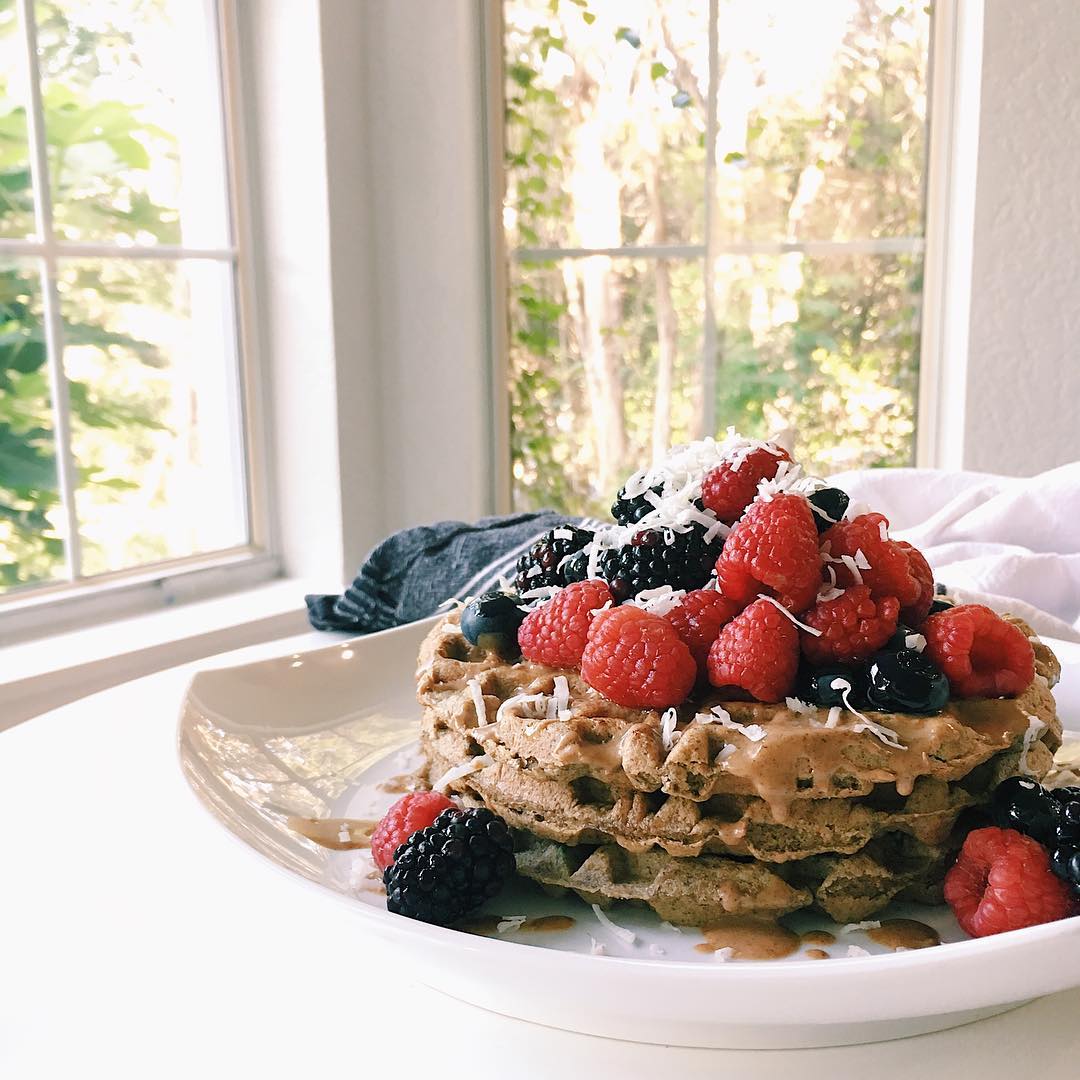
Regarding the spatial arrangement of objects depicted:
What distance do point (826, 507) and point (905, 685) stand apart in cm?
22

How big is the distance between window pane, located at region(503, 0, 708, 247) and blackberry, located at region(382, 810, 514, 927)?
2406 mm

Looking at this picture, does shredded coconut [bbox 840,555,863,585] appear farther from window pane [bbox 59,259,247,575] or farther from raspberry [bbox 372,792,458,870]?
window pane [bbox 59,259,247,575]

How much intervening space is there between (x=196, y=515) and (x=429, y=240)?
92cm

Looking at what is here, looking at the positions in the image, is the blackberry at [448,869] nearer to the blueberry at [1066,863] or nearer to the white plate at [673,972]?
the white plate at [673,972]

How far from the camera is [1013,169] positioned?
268cm

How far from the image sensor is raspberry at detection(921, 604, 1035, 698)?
3.51 ft

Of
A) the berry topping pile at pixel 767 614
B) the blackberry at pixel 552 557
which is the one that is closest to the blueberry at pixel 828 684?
the berry topping pile at pixel 767 614

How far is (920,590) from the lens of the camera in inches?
44.6

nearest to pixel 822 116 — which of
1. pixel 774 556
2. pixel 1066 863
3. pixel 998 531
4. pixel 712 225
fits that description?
pixel 712 225

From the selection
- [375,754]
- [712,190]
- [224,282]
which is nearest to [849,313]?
[712,190]

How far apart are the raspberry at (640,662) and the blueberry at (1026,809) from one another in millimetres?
280

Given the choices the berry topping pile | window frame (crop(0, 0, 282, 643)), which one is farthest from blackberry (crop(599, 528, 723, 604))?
window frame (crop(0, 0, 282, 643))

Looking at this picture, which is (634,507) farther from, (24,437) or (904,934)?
(24,437)

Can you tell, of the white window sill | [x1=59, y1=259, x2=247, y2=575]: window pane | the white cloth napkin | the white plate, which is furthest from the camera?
[x1=59, y1=259, x2=247, y2=575]: window pane
